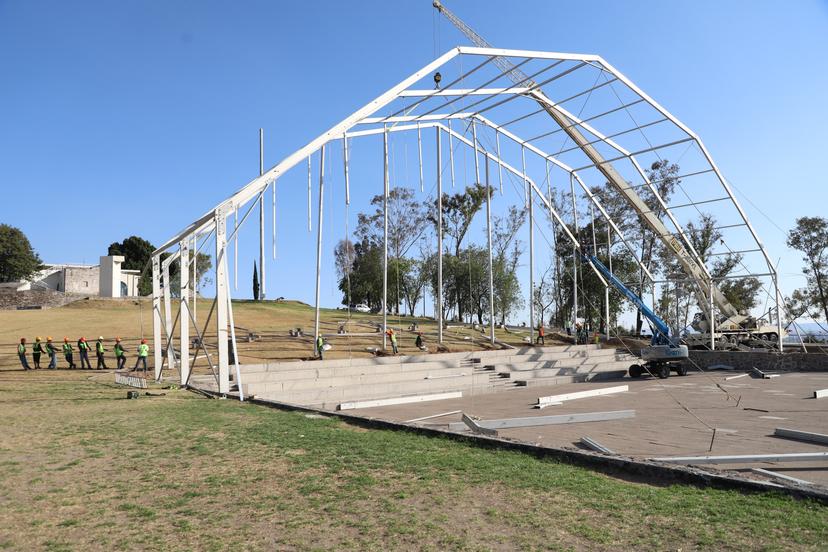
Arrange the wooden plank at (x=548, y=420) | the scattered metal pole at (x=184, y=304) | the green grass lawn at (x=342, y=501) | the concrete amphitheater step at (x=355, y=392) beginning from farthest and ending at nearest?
1. the scattered metal pole at (x=184, y=304)
2. the concrete amphitheater step at (x=355, y=392)
3. the wooden plank at (x=548, y=420)
4. the green grass lawn at (x=342, y=501)

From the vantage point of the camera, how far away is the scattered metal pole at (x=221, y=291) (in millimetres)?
16969

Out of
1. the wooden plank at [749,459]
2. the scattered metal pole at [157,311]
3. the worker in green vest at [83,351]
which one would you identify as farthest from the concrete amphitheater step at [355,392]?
the wooden plank at [749,459]

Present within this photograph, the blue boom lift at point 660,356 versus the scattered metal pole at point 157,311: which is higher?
the scattered metal pole at point 157,311

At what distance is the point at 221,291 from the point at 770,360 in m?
26.8

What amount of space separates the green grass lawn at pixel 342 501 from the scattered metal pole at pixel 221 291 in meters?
A: 6.47

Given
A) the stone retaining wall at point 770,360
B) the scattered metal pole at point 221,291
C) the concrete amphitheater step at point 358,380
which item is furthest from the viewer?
the stone retaining wall at point 770,360

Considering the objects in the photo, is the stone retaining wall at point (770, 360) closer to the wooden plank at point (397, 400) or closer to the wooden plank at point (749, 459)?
the wooden plank at point (397, 400)

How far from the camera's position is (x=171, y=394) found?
57.3 feet

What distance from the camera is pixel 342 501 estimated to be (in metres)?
6.61

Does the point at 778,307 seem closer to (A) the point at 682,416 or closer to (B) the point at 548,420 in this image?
(A) the point at 682,416

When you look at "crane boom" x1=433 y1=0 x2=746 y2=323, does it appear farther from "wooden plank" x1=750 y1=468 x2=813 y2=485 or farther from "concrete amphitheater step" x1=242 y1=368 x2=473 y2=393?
"wooden plank" x1=750 y1=468 x2=813 y2=485

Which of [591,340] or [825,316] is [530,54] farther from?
[825,316]

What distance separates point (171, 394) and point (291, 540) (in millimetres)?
→ 13440

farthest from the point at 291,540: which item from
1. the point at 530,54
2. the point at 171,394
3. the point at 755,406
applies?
the point at 530,54
